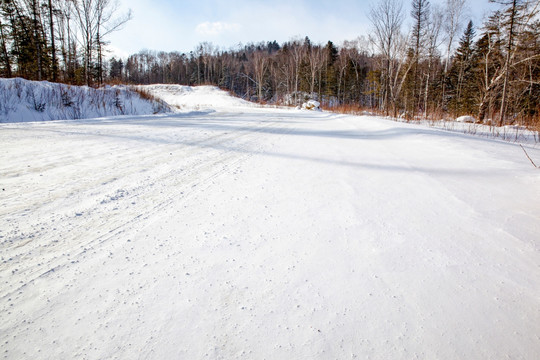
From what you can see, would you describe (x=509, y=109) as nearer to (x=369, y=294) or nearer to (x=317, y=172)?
(x=317, y=172)

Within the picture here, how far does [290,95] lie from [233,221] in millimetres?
42782

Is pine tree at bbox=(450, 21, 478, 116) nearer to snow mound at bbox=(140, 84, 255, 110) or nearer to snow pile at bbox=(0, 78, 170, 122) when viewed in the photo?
snow mound at bbox=(140, 84, 255, 110)

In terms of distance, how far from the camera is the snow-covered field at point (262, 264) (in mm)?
908

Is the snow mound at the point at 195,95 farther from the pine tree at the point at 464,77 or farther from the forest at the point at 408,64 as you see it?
the pine tree at the point at 464,77

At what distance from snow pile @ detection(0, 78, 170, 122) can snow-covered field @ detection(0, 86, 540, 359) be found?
6.72 m

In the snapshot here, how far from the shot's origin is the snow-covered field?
35.7 inches

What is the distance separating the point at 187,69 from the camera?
6450 centimetres

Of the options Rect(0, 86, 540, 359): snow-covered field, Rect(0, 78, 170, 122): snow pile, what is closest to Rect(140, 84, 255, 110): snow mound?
Rect(0, 78, 170, 122): snow pile

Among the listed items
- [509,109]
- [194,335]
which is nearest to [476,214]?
[194,335]

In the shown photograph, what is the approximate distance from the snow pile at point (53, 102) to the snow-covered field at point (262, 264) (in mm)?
6717

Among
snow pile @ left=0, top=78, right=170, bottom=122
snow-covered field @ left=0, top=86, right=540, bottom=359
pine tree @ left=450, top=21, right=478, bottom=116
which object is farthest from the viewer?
pine tree @ left=450, top=21, right=478, bottom=116

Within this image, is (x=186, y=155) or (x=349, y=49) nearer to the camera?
(x=186, y=155)

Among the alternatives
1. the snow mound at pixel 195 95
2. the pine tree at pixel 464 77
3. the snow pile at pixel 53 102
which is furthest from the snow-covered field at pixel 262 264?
the snow mound at pixel 195 95

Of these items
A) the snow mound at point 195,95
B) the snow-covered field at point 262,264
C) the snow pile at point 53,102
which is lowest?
the snow-covered field at point 262,264
